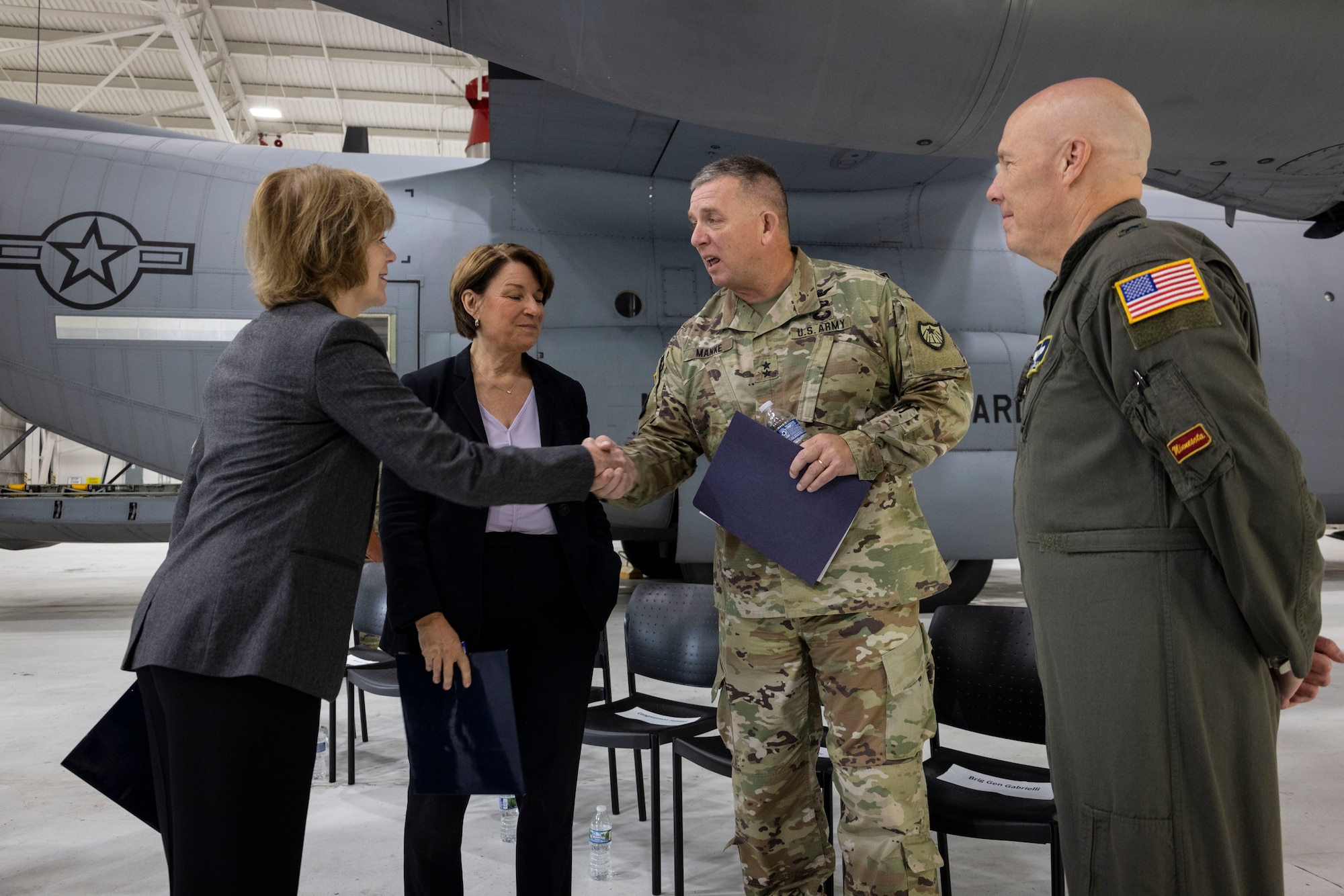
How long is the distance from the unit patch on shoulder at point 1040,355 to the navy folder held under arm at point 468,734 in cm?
113

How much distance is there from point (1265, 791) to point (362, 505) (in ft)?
4.35

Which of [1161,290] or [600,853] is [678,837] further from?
[1161,290]

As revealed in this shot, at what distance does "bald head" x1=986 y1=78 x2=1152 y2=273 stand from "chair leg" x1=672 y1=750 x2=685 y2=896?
5.60 ft

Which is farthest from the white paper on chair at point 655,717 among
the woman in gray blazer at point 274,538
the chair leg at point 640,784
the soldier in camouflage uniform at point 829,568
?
the woman in gray blazer at point 274,538

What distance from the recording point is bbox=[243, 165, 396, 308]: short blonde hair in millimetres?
1383

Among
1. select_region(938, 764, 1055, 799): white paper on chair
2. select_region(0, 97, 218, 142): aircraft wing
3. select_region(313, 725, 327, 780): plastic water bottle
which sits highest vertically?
select_region(0, 97, 218, 142): aircraft wing

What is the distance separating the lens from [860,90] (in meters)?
2.49

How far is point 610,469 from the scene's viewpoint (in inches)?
70.6

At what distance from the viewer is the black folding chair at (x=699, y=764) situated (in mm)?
2316

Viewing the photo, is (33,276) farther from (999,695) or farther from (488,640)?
(999,695)

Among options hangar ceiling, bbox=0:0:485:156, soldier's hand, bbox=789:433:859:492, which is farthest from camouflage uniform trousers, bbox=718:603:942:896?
hangar ceiling, bbox=0:0:485:156

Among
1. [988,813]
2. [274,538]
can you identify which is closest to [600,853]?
[988,813]

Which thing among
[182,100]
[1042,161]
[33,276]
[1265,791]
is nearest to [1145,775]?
[1265,791]

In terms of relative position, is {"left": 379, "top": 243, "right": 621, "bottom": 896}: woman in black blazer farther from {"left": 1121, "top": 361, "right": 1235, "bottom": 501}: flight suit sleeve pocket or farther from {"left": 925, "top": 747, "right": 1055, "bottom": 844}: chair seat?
{"left": 1121, "top": 361, "right": 1235, "bottom": 501}: flight suit sleeve pocket
